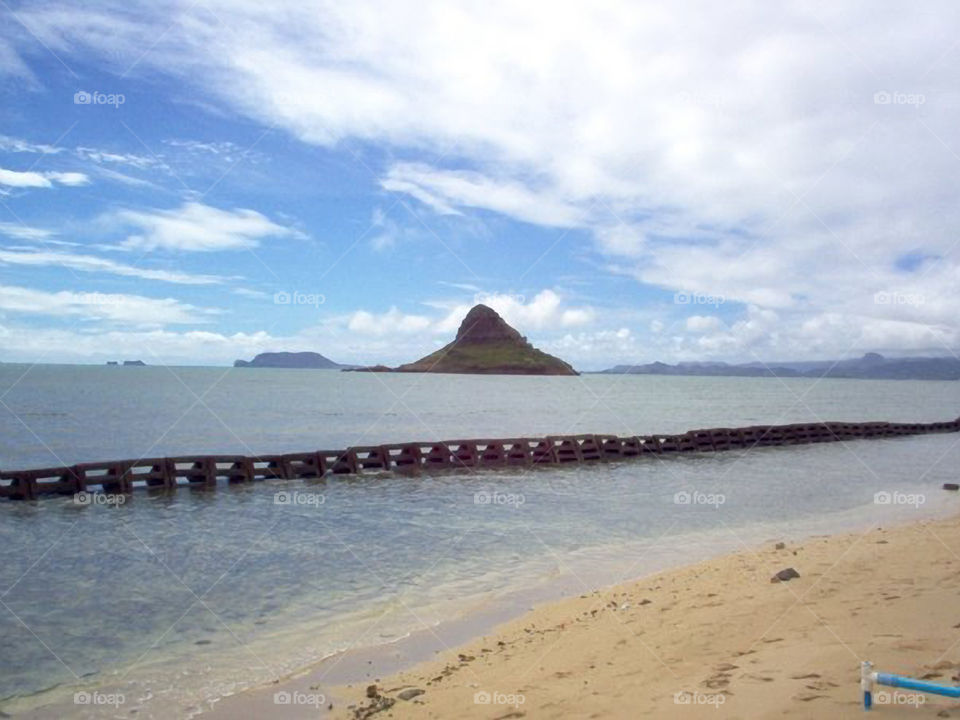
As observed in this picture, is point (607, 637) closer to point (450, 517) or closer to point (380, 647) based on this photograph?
point (380, 647)

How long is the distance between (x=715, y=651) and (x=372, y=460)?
2571cm

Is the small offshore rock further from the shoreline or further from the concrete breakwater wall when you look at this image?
the concrete breakwater wall

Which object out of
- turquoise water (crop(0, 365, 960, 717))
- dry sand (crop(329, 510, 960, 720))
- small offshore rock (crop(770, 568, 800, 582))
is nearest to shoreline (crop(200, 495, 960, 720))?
dry sand (crop(329, 510, 960, 720))

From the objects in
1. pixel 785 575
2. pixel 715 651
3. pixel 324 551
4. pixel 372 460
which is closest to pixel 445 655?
pixel 715 651

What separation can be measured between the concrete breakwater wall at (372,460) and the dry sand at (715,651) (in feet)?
66.7

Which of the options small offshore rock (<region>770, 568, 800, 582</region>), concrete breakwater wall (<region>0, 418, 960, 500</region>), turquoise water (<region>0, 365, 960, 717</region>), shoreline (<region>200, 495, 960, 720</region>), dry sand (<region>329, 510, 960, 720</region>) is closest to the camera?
dry sand (<region>329, 510, 960, 720</region>)

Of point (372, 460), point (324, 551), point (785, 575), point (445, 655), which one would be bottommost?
point (445, 655)

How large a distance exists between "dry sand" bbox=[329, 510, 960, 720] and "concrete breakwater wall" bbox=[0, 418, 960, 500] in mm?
20319

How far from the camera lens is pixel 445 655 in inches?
396

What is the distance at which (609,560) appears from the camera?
1608cm

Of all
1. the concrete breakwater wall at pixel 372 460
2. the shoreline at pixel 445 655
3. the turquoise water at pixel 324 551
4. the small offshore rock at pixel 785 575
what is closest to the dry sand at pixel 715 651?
the shoreline at pixel 445 655

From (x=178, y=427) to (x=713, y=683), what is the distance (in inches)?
2383

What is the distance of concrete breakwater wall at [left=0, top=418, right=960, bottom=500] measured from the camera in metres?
25.8

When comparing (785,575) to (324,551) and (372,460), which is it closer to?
(324,551)
